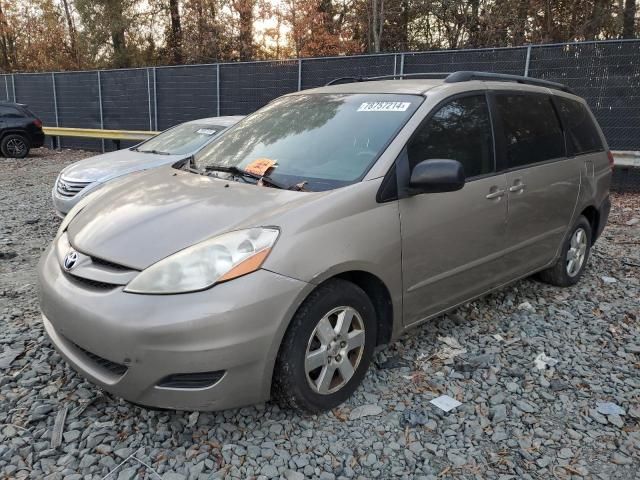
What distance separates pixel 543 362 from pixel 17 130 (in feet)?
48.1

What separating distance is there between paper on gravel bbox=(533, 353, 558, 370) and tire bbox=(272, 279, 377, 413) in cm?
120

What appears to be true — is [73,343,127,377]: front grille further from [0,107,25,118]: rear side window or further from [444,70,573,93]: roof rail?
[0,107,25,118]: rear side window

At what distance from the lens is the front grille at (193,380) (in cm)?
236

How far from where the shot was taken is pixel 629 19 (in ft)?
46.0

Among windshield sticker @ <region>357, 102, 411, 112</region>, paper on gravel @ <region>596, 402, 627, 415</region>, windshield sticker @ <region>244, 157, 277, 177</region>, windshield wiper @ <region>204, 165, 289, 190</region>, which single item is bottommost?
paper on gravel @ <region>596, 402, 627, 415</region>

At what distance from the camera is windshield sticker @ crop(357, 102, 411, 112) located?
329 cm

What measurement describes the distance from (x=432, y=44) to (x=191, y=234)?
18092mm

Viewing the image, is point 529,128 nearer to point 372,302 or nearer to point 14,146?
point 372,302

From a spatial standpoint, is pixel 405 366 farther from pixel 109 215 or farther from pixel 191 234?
pixel 109 215

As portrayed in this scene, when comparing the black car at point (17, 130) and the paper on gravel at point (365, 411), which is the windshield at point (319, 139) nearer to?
the paper on gravel at point (365, 411)

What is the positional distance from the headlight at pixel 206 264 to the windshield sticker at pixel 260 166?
78 cm

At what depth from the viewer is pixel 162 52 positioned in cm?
2467

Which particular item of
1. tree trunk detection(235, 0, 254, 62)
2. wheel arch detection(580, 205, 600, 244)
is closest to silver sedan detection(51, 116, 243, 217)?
wheel arch detection(580, 205, 600, 244)

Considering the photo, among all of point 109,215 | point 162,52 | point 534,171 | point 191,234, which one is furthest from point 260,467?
point 162,52
